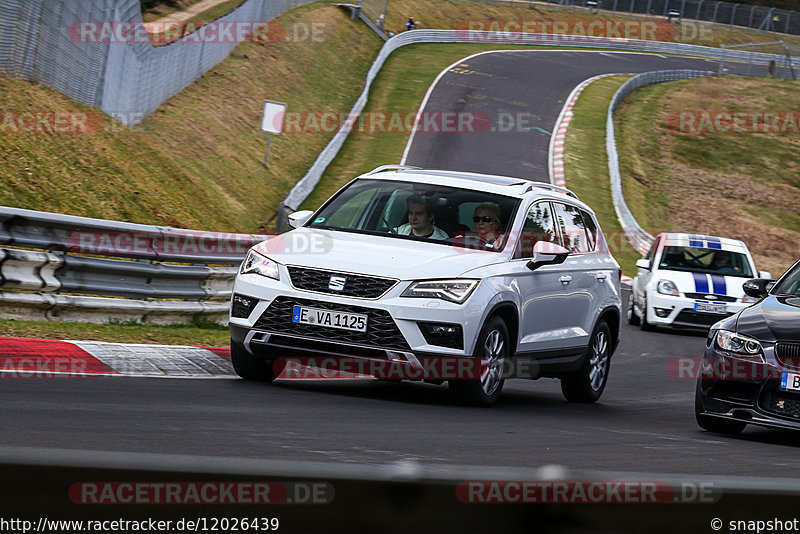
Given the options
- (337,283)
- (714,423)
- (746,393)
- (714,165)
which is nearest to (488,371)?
(337,283)

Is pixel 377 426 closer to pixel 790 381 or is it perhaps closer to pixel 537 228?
pixel 790 381

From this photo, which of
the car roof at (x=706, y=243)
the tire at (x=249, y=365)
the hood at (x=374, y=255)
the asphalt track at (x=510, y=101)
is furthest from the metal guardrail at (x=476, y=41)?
the tire at (x=249, y=365)

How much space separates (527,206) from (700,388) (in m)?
2.12

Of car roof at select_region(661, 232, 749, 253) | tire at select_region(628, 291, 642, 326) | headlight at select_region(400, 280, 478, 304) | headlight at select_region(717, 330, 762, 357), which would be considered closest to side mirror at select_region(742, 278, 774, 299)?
headlight at select_region(717, 330, 762, 357)

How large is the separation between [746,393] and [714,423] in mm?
652

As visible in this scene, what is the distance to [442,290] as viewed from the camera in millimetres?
8625

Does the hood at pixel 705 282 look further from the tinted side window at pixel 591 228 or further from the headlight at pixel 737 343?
the headlight at pixel 737 343

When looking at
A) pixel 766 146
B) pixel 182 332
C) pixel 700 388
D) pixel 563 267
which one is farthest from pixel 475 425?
pixel 766 146

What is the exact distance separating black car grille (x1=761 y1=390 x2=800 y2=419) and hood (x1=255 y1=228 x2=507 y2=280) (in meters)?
2.25

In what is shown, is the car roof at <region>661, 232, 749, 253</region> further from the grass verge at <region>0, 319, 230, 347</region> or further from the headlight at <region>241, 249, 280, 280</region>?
the headlight at <region>241, 249, 280, 280</region>

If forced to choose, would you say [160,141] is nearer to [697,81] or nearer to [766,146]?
[766,146]

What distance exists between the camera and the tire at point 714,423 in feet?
29.3

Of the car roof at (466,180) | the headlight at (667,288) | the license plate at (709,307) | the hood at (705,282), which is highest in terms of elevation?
the car roof at (466,180)

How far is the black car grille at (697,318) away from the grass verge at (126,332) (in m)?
9.30
